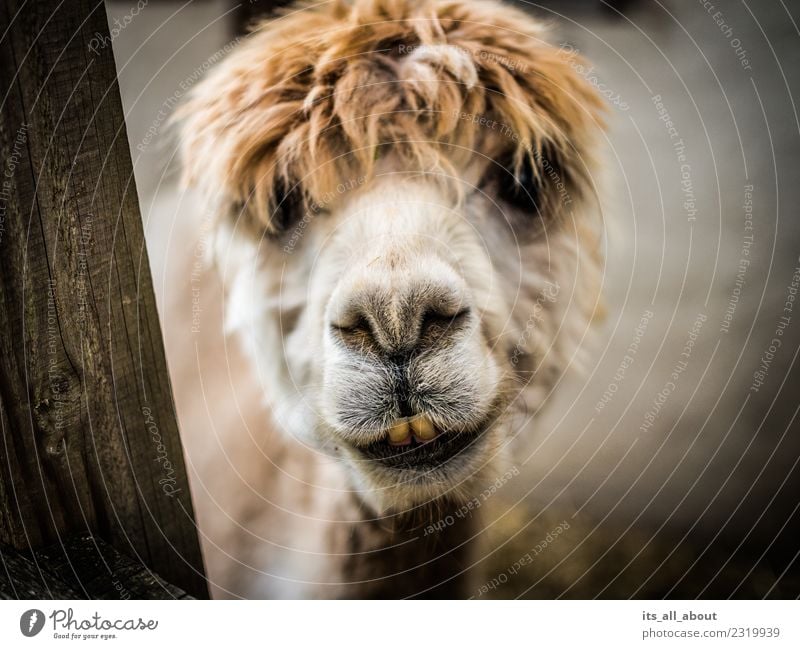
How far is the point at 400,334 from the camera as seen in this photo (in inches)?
51.6

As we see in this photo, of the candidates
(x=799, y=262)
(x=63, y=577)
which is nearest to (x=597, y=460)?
(x=799, y=262)

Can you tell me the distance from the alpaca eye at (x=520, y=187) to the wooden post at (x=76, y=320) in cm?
74

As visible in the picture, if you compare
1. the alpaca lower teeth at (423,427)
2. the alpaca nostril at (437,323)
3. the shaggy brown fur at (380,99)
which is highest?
the shaggy brown fur at (380,99)

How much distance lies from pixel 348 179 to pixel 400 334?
371 mm

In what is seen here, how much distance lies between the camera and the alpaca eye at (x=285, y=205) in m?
1.47

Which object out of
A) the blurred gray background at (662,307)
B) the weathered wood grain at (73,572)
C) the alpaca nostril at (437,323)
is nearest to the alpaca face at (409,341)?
the alpaca nostril at (437,323)

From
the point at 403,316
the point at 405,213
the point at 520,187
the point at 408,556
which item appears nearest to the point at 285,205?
the point at 405,213

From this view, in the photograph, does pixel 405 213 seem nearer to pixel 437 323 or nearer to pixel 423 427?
pixel 437 323

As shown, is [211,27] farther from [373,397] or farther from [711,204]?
[711,204]

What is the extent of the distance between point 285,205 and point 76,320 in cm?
48

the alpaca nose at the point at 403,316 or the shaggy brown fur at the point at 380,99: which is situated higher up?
the shaggy brown fur at the point at 380,99

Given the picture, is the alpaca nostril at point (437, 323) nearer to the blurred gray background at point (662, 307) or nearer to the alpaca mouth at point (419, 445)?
the alpaca mouth at point (419, 445)

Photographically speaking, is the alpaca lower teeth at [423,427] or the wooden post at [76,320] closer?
the wooden post at [76,320]

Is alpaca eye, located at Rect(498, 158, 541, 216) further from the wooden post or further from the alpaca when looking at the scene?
the wooden post
